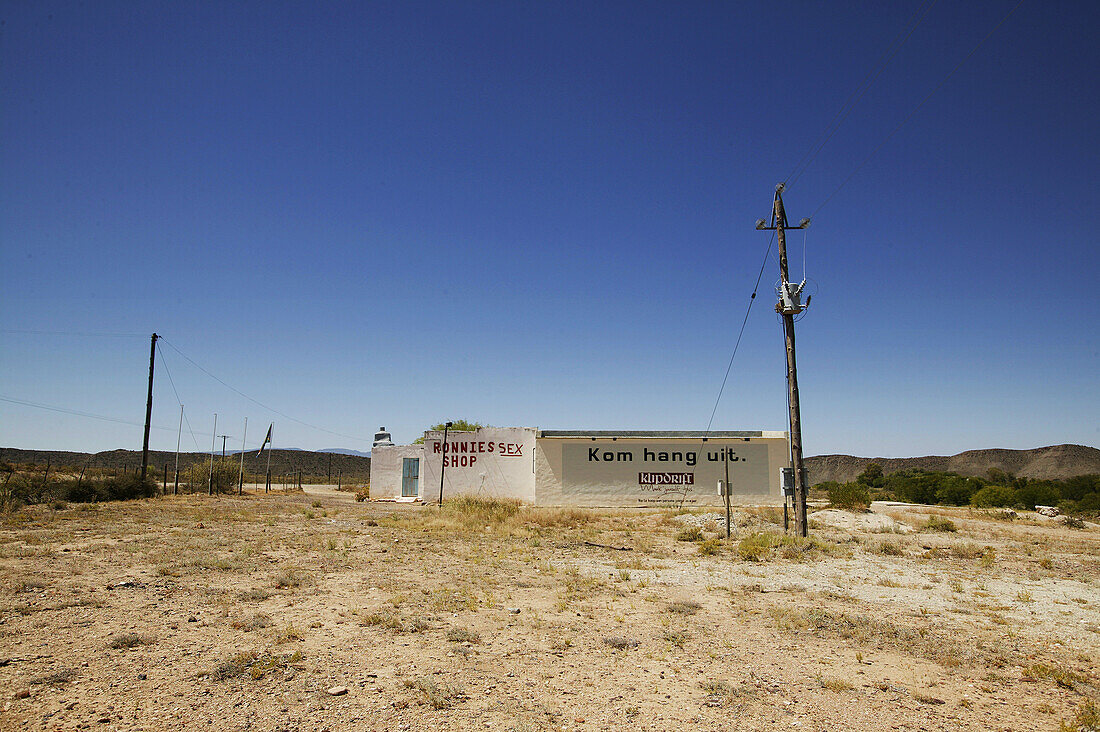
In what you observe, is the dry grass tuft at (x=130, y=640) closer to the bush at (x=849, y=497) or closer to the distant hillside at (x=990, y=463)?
the bush at (x=849, y=497)

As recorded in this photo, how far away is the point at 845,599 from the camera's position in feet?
32.4

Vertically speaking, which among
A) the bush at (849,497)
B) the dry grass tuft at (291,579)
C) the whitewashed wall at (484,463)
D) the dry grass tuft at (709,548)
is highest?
the whitewashed wall at (484,463)

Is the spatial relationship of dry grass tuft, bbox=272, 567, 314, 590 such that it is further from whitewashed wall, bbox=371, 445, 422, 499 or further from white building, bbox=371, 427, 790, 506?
whitewashed wall, bbox=371, 445, 422, 499

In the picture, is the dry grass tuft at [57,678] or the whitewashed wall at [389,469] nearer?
the dry grass tuft at [57,678]

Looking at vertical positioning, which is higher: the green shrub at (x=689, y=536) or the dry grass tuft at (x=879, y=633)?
the dry grass tuft at (x=879, y=633)

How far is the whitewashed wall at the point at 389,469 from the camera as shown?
37.9 metres

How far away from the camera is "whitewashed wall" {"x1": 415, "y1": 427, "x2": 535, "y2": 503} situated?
33094 millimetres

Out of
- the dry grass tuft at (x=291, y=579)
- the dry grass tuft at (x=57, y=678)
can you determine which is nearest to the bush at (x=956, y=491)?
the dry grass tuft at (x=291, y=579)

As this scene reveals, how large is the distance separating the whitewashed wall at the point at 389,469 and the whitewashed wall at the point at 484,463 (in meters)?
4.43

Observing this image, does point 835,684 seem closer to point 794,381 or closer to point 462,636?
point 462,636

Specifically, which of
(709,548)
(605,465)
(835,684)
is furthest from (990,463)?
(835,684)

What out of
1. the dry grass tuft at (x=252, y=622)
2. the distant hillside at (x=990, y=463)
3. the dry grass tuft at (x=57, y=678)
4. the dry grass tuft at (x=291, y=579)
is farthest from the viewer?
the distant hillside at (x=990, y=463)

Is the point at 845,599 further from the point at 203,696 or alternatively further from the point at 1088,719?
the point at 203,696

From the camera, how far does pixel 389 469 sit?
38344 millimetres
